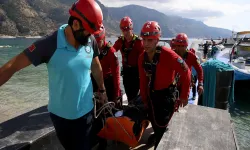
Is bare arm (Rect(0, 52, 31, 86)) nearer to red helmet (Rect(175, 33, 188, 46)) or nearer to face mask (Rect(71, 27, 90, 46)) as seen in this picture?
face mask (Rect(71, 27, 90, 46))

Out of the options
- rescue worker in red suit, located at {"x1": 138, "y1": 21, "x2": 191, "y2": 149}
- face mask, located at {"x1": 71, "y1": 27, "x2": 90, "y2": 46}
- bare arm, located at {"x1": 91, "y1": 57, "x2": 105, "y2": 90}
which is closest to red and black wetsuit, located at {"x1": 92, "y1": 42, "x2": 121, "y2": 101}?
rescue worker in red suit, located at {"x1": 138, "y1": 21, "x2": 191, "y2": 149}

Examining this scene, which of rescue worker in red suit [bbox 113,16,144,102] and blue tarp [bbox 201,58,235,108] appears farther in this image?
blue tarp [bbox 201,58,235,108]

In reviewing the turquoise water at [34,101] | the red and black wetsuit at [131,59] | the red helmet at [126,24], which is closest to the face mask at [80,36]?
the red helmet at [126,24]

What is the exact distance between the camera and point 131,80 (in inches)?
199

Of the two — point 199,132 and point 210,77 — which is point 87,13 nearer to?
point 199,132

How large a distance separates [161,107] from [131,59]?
1.64 m

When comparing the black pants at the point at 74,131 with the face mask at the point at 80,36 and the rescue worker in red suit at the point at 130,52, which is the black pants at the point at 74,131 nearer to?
the face mask at the point at 80,36

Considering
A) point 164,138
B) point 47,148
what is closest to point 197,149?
point 164,138

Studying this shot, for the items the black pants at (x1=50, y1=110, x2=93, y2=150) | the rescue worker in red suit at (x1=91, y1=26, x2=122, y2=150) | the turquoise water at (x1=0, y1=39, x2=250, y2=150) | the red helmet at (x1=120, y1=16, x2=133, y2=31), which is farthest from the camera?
the turquoise water at (x1=0, y1=39, x2=250, y2=150)

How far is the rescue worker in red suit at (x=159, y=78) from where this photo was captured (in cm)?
341

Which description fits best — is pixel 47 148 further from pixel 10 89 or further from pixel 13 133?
pixel 10 89

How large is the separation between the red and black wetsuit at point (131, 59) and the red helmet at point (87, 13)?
2.77 meters

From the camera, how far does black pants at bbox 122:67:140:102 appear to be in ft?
16.3

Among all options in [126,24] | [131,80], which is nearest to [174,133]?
[131,80]
